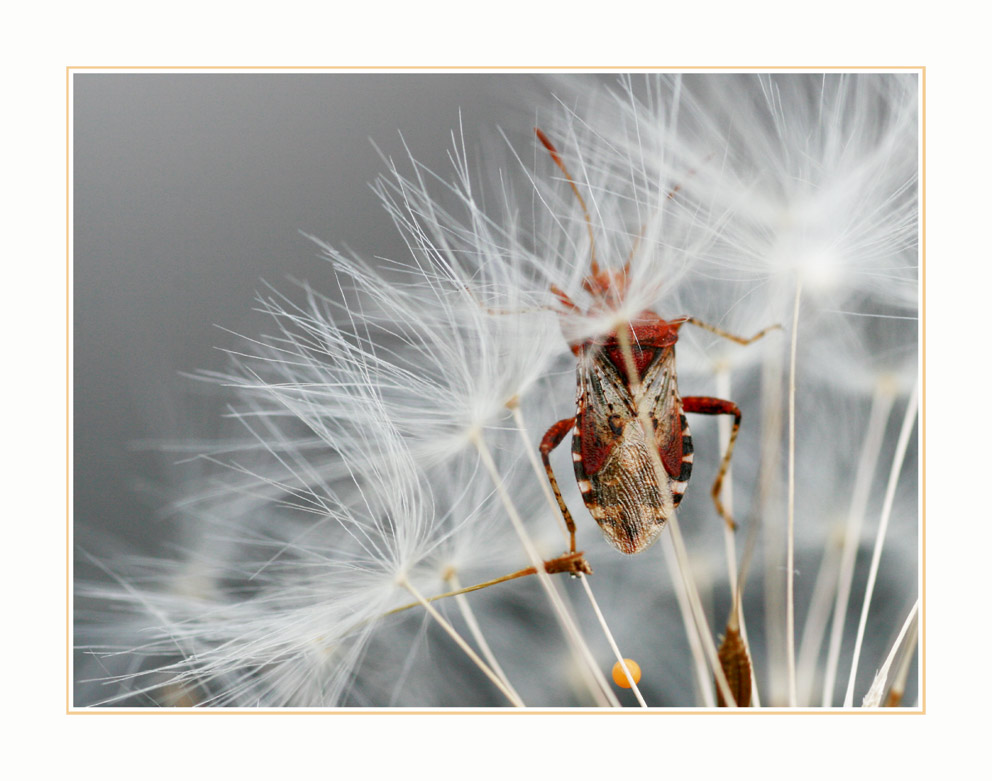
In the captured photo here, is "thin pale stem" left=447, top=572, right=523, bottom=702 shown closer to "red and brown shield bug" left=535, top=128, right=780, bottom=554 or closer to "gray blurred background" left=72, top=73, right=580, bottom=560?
"red and brown shield bug" left=535, top=128, right=780, bottom=554

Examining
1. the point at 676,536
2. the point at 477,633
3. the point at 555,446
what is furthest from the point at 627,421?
the point at 477,633

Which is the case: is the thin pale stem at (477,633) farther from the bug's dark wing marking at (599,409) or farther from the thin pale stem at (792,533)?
the thin pale stem at (792,533)

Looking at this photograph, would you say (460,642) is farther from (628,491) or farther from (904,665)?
(904,665)

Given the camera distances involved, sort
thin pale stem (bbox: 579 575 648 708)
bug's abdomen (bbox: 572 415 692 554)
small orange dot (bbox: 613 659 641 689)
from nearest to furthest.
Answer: bug's abdomen (bbox: 572 415 692 554)
thin pale stem (bbox: 579 575 648 708)
small orange dot (bbox: 613 659 641 689)

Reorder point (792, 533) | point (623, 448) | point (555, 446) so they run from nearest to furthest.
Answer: point (623, 448)
point (555, 446)
point (792, 533)

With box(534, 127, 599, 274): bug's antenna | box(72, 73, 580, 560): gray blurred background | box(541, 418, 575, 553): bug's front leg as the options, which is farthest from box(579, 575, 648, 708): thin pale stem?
box(72, 73, 580, 560): gray blurred background
